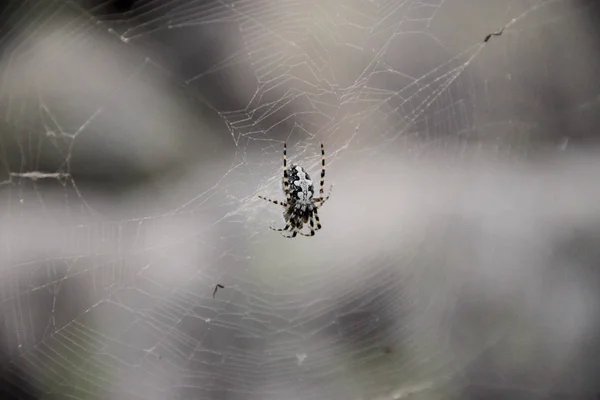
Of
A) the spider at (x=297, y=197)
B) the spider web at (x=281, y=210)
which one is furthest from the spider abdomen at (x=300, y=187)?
the spider web at (x=281, y=210)

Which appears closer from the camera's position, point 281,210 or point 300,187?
point 300,187

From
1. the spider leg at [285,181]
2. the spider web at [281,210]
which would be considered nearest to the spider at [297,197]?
the spider leg at [285,181]

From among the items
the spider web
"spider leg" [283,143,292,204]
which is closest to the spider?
"spider leg" [283,143,292,204]

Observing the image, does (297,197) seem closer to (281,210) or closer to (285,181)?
(285,181)

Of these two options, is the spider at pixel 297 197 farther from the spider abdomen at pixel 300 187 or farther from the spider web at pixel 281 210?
the spider web at pixel 281 210

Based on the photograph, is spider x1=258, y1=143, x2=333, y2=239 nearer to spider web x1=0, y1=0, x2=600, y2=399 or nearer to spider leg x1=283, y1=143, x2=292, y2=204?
spider leg x1=283, y1=143, x2=292, y2=204

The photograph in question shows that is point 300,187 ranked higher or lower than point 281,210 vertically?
higher

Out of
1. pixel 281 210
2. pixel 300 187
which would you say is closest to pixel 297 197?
pixel 300 187

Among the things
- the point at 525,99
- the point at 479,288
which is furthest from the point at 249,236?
the point at 525,99

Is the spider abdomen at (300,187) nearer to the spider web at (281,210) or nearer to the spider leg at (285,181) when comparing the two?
the spider leg at (285,181)
